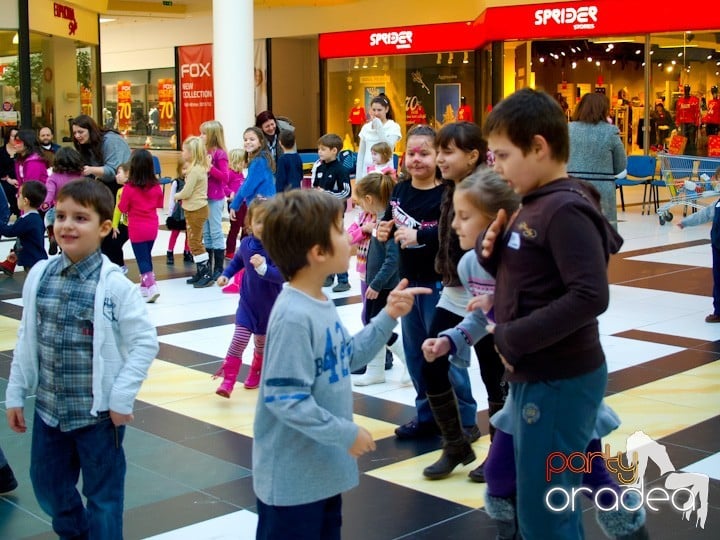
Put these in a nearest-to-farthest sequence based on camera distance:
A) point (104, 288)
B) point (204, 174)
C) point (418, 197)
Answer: point (104, 288) < point (418, 197) < point (204, 174)

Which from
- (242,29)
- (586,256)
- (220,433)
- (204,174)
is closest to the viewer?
(586,256)

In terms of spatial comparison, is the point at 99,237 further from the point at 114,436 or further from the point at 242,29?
the point at 242,29

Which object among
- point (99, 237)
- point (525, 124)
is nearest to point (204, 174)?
point (99, 237)

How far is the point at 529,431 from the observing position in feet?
9.60

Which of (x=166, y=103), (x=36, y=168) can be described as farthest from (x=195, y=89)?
(x=36, y=168)

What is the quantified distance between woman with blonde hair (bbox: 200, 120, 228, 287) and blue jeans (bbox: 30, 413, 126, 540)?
7.56 meters

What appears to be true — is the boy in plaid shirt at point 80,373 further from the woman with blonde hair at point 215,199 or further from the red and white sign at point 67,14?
Answer: the red and white sign at point 67,14

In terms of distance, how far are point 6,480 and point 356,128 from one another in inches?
939

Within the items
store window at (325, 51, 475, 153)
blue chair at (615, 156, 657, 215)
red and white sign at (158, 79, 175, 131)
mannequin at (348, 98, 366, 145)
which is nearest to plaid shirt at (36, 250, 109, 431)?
blue chair at (615, 156, 657, 215)

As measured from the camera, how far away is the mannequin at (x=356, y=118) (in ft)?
90.5

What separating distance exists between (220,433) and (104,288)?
2.40 meters

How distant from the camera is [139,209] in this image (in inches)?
398

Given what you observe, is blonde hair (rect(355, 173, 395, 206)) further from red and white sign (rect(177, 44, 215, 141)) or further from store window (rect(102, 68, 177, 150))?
store window (rect(102, 68, 177, 150))

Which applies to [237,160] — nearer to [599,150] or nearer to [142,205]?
[142,205]
